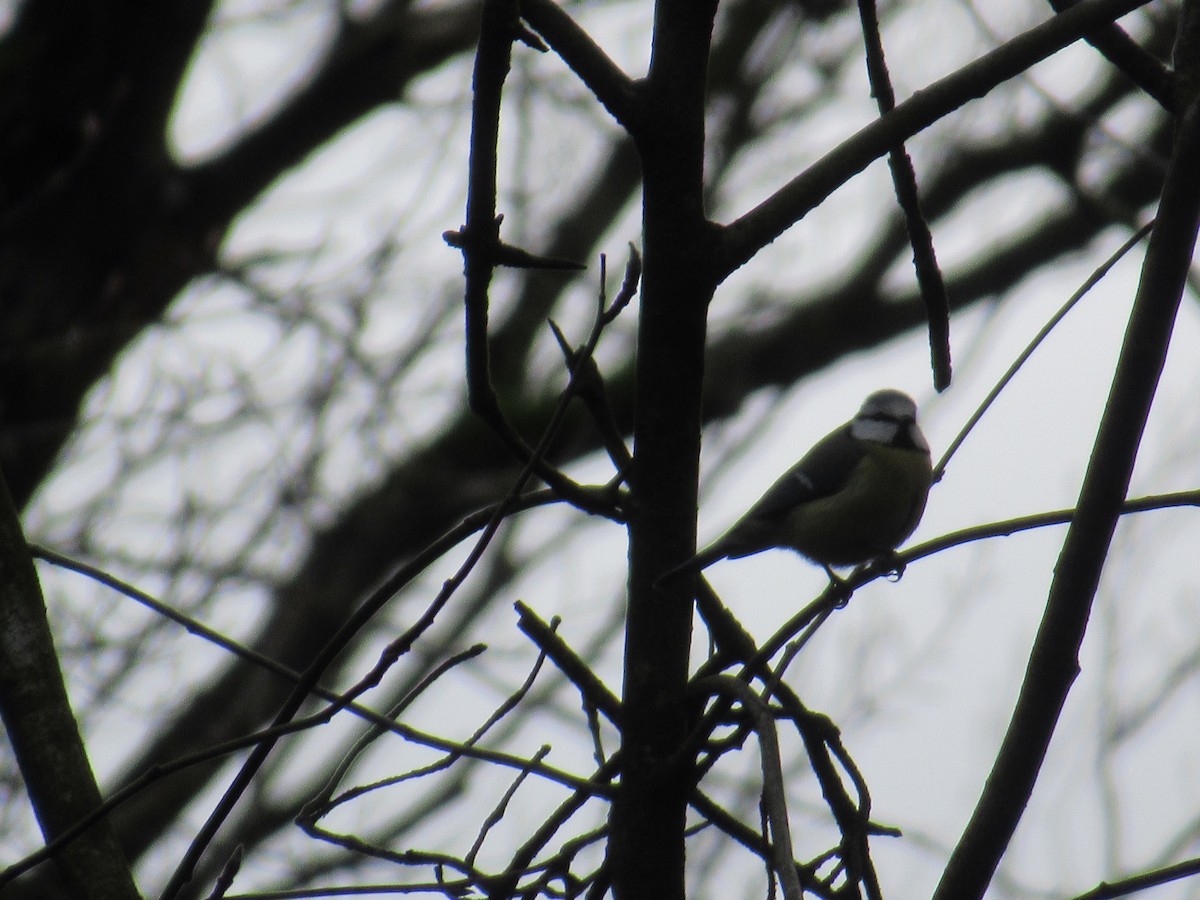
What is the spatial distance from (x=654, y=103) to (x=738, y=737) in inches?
29.0

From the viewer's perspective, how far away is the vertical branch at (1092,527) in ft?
4.51

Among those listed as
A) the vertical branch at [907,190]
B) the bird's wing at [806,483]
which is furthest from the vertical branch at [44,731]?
the bird's wing at [806,483]

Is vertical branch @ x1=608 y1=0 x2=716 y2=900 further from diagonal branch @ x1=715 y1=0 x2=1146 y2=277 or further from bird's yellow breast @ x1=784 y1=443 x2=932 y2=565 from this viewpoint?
bird's yellow breast @ x1=784 y1=443 x2=932 y2=565

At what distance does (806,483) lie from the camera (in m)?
4.33

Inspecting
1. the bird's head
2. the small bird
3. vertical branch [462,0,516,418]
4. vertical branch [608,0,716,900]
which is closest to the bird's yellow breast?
the small bird

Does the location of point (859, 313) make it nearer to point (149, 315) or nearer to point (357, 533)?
point (357, 533)

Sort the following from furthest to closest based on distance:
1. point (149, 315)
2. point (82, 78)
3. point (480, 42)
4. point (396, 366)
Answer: point (396, 366), point (82, 78), point (149, 315), point (480, 42)

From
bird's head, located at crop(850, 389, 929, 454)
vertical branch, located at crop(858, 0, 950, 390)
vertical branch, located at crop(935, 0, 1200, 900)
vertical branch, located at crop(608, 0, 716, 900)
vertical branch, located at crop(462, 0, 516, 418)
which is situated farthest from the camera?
bird's head, located at crop(850, 389, 929, 454)

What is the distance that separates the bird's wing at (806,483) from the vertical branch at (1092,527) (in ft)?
9.25

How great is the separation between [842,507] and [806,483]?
0.15 metres

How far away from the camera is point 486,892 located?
1605mm

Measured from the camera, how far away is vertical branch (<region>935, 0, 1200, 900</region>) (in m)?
1.38

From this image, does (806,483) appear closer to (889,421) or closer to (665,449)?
(889,421)

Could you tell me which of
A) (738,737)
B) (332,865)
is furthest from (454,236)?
(332,865)
